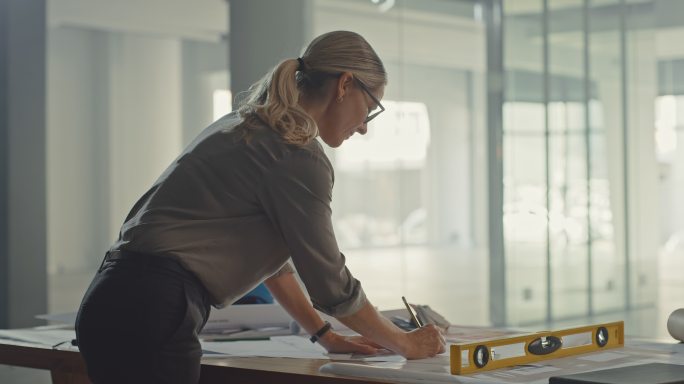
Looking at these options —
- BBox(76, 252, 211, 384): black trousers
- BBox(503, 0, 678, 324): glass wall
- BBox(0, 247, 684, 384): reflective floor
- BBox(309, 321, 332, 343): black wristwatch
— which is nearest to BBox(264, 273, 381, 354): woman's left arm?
BBox(309, 321, 332, 343): black wristwatch

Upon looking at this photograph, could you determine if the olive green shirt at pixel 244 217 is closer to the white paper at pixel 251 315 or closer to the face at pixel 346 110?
the face at pixel 346 110

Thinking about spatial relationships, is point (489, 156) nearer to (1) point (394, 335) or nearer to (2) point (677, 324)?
(2) point (677, 324)

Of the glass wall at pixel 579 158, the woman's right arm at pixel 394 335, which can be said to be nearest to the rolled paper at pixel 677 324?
the woman's right arm at pixel 394 335

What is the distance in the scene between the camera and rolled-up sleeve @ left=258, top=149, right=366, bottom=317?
1.83 meters

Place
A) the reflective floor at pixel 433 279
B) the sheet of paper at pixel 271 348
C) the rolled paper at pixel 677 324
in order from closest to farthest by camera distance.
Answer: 1. the sheet of paper at pixel 271 348
2. the rolled paper at pixel 677 324
3. the reflective floor at pixel 433 279

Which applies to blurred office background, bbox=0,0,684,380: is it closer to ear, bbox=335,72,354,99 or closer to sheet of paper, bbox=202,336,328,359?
sheet of paper, bbox=202,336,328,359

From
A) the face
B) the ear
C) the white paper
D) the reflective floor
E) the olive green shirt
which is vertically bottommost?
the reflective floor

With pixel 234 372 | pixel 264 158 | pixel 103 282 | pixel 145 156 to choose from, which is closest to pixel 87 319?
pixel 103 282

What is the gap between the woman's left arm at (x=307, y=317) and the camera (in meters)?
2.17

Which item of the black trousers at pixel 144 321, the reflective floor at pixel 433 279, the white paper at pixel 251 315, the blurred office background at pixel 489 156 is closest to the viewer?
the black trousers at pixel 144 321

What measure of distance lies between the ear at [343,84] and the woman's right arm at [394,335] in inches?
15.6

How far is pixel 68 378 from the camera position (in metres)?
2.33

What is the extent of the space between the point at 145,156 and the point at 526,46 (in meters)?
5.71

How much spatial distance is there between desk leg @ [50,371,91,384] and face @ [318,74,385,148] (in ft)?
2.65
